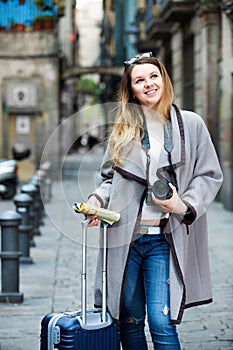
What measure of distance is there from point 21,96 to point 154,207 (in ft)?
68.6

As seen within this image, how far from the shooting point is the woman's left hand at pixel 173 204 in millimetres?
3531

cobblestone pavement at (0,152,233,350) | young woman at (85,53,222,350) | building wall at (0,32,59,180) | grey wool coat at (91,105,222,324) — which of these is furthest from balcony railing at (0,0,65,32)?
grey wool coat at (91,105,222,324)

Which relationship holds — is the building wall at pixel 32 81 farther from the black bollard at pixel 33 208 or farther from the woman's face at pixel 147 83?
the woman's face at pixel 147 83

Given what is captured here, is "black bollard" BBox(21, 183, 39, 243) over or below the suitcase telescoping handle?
below

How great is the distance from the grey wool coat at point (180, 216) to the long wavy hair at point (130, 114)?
0.04 meters

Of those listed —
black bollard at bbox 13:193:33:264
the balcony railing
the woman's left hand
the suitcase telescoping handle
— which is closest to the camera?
the woman's left hand

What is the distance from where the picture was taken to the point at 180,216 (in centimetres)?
363

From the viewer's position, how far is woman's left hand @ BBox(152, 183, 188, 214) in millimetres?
3531

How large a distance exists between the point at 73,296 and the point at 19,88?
17845 mm

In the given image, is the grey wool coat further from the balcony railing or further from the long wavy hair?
the balcony railing

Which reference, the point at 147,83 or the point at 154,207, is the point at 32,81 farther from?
the point at 154,207

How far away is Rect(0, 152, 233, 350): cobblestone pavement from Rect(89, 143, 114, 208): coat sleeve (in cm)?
6

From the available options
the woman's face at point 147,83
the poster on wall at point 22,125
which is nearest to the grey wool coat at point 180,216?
the woman's face at point 147,83

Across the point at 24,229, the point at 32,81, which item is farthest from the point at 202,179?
the point at 32,81
